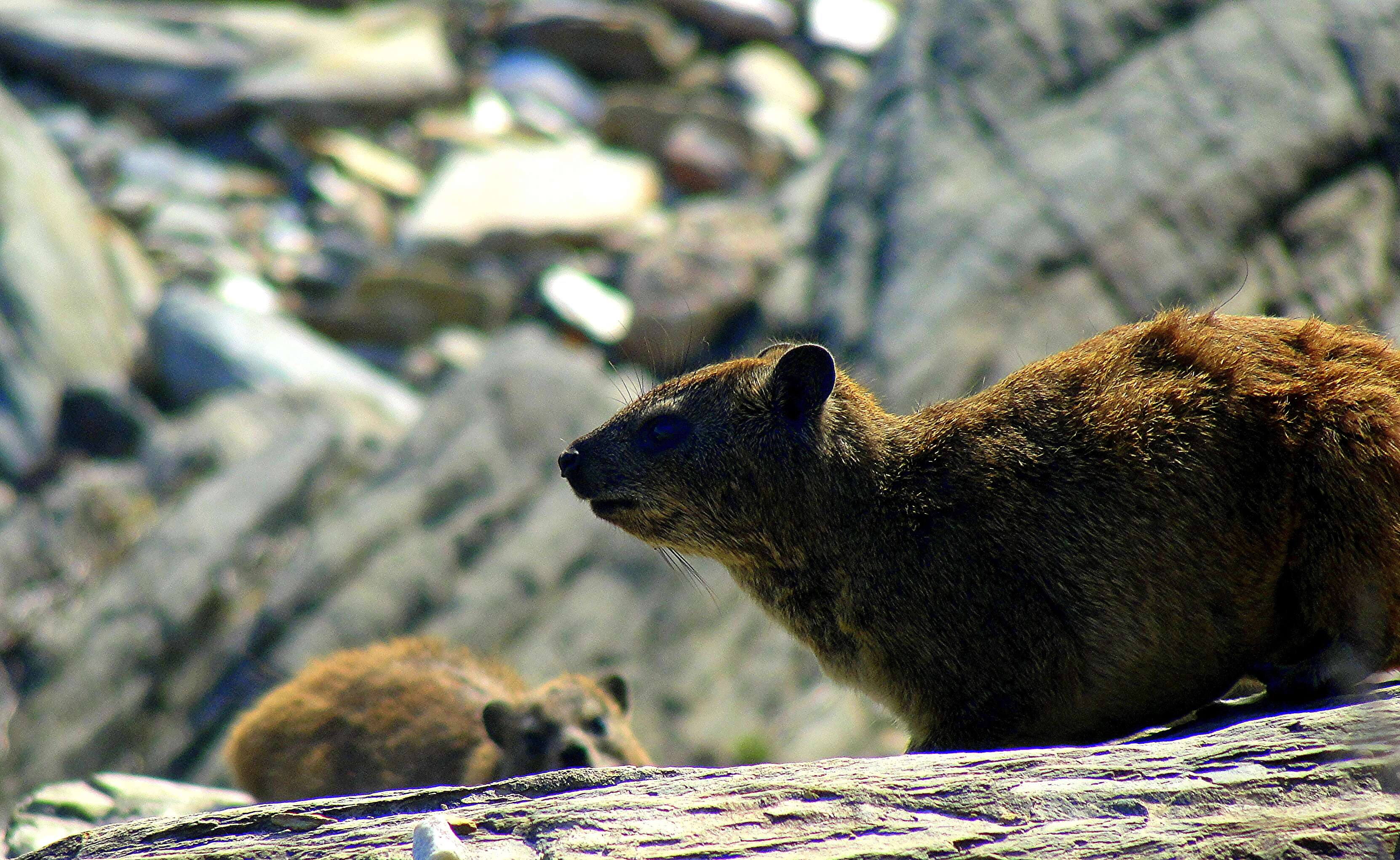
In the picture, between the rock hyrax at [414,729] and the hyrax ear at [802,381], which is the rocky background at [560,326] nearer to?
the hyrax ear at [802,381]

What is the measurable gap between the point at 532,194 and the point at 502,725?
1519 centimetres

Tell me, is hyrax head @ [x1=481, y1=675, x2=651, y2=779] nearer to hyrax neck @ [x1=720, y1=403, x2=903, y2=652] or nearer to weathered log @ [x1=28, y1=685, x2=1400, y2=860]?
hyrax neck @ [x1=720, y1=403, x2=903, y2=652]

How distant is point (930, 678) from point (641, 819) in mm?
1397

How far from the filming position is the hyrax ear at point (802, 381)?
17.5 ft

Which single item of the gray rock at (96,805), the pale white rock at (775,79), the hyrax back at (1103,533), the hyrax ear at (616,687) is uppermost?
the pale white rock at (775,79)

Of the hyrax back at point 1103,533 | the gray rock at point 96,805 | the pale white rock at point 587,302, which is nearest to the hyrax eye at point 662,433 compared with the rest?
the hyrax back at point 1103,533

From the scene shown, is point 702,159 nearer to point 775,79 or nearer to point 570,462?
point 775,79

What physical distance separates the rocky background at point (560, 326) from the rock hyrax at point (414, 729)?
2268 mm

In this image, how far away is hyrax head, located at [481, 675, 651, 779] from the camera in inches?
276

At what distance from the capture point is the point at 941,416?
523 cm

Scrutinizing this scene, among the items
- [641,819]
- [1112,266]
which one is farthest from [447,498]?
[641,819]

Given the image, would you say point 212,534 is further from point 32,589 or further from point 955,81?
point 955,81

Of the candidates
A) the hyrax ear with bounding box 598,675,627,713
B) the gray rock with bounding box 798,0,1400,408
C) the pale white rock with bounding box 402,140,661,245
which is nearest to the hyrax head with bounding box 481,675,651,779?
the hyrax ear with bounding box 598,675,627,713

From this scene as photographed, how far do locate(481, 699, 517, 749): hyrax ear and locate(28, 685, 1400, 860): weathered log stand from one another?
289 cm
